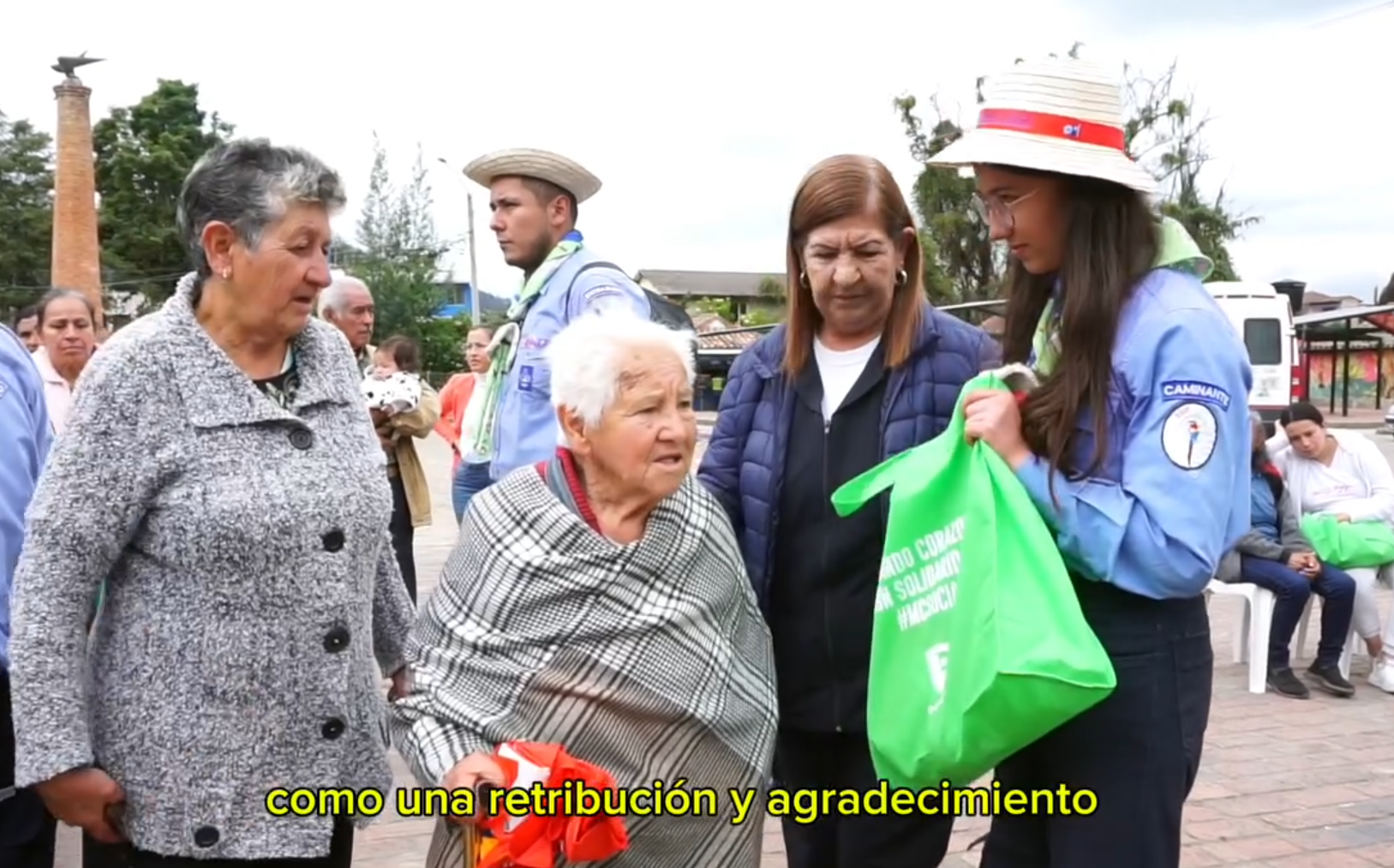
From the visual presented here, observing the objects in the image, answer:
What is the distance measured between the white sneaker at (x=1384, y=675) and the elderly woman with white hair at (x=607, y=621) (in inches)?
211

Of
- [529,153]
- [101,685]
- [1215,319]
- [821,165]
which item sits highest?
[529,153]

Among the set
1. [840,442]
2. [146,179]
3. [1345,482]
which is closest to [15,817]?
[840,442]

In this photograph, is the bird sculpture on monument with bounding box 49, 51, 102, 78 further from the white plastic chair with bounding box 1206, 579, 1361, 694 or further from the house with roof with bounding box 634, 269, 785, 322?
the house with roof with bounding box 634, 269, 785, 322

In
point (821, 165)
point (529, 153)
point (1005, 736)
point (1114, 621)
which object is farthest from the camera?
point (529, 153)

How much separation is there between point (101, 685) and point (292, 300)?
794 millimetres

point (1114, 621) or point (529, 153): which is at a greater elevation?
point (529, 153)

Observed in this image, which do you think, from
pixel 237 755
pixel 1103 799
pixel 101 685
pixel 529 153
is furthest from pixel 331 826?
pixel 529 153

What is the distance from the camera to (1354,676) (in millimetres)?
6824

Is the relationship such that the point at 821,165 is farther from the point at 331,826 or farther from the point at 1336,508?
the point at 1336,508

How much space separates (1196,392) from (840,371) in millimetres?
927

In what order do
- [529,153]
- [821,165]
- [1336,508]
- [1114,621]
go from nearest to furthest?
[1114,621] < [821,165] < [529,153] < [1336,508]

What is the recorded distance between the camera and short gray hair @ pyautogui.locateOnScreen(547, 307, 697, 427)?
7.68ft

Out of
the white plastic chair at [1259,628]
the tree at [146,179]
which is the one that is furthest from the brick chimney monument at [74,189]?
the white plastic chair at [1259,628]

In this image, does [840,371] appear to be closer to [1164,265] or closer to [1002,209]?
[1002,209]
